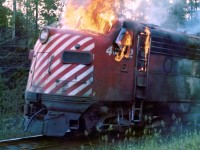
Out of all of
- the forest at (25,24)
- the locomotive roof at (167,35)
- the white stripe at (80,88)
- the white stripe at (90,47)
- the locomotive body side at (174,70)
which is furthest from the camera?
the forest at (25,24)

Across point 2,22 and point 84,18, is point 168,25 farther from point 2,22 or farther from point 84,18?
point 2,22

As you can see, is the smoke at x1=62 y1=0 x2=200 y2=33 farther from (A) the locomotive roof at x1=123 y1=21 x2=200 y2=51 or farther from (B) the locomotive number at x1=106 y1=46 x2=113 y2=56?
(B) the locomotive number at x1=106 y1=46 x2=113 y2=56

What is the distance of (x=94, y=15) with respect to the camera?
9078mm

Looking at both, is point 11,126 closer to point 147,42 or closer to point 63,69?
point 63,69

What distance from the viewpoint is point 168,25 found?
1513 cm

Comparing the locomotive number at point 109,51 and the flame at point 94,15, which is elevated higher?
the flame at point 94,15

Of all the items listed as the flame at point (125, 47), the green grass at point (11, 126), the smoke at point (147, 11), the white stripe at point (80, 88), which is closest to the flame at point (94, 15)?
the smoke at point (147, 11)

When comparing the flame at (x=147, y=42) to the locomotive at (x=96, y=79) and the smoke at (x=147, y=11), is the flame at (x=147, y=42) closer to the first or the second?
the locomotive at (x=96, y=79)

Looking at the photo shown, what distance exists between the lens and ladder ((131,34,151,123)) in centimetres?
905

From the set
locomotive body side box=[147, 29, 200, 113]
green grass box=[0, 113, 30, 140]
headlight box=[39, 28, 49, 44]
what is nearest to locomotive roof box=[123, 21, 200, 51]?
locomotive body side box=[147, 29, 200, 113]

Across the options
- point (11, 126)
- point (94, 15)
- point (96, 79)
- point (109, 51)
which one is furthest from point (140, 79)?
point (11, 126)

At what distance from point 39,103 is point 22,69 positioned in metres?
7.73

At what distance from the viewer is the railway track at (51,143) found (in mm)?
8000

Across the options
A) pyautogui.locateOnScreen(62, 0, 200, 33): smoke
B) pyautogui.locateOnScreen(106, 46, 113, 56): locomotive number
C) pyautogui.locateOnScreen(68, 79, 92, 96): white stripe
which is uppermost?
pyautogui.locateOnScreen(62, 0, 200, 33): smoke
